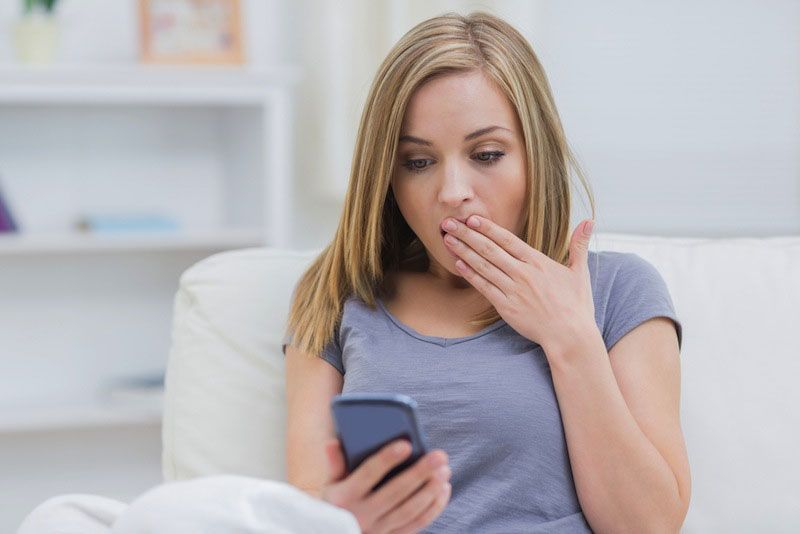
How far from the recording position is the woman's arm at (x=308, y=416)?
4.33 ft

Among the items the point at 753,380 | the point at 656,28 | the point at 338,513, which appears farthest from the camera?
the point at 656,28

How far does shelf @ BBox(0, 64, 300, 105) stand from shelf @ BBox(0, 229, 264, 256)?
0.94 ft

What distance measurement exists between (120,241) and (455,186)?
1357mm

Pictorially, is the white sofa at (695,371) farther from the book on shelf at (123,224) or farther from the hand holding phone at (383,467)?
the book on shelf at (123,224)

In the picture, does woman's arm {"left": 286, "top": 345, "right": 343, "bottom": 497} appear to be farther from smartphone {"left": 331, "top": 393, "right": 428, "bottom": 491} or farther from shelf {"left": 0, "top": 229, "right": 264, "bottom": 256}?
shelf {"left": 0, "top": 229, "right": 264, "bottom": 256}

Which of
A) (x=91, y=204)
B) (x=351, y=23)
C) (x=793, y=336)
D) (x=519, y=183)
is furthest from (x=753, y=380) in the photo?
(x=91, y=204)

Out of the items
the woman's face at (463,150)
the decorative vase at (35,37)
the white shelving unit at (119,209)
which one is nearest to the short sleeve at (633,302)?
the woman's face at (463,150)

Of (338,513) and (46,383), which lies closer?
(338,513)

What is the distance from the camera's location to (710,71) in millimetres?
2990

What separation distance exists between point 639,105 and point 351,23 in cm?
82

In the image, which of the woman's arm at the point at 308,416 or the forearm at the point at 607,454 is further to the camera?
the woman's arm at the point at 308,416

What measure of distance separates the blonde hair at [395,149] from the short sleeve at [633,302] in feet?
0.26

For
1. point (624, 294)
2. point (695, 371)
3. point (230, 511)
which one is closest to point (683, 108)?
point (695, 371)

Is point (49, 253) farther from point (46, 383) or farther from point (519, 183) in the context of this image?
point (519, 183)
